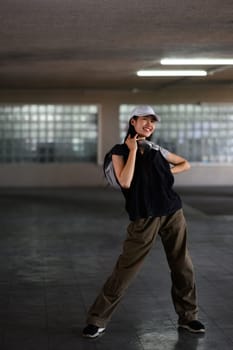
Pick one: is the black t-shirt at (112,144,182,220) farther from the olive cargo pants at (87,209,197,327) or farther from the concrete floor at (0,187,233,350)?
the concrete floor at (0,187,233,350)

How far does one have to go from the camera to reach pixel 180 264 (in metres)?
4.90

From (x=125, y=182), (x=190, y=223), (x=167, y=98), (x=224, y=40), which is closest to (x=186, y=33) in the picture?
(x=224, y=40)

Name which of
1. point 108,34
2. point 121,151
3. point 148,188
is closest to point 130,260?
point 148,188

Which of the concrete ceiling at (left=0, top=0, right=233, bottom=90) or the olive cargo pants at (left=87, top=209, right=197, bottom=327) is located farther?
the concrete ceiling at (left=0, top=0, right=233, bottom=90)

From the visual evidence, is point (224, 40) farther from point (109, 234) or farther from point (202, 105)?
point (202, 105)

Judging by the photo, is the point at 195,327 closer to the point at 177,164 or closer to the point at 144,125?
the point at 177,164

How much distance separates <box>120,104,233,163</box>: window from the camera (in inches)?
779

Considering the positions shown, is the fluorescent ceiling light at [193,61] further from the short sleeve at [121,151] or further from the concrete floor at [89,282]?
the short sleeve at [121,151]

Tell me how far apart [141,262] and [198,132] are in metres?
15.4

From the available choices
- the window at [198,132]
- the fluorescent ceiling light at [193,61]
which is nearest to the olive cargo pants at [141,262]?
the fluorescent ceiling light at [193,61]

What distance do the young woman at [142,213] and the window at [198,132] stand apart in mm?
14977

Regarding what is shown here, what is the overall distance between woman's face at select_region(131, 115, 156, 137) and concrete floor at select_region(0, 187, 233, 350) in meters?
1.43

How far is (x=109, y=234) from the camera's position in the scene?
10188 mm

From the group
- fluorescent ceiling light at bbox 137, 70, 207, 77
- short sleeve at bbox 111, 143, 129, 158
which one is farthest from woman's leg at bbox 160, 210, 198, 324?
fluorescent ceiling light at bbox 137, 70, 207, 77
